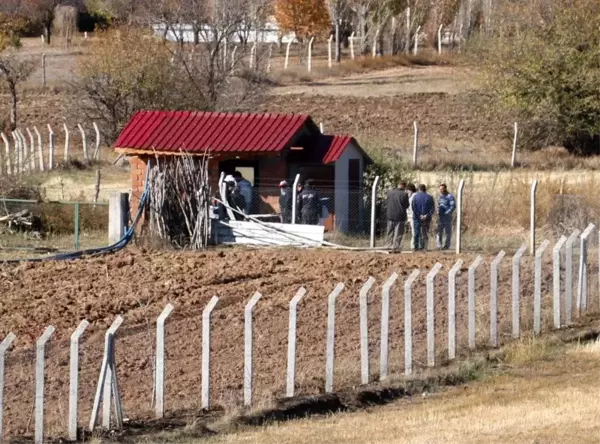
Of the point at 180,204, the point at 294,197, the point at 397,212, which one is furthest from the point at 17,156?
the point at 397,212

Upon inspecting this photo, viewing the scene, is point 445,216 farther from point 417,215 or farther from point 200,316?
point 200,316

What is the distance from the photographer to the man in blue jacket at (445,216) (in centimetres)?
2917

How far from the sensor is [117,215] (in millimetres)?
31062

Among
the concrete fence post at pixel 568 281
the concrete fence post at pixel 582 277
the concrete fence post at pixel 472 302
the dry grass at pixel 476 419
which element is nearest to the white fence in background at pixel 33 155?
the concrete fence post at pixel 582 277

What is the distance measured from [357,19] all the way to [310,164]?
5946 centimetres

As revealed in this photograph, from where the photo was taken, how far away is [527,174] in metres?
41.2

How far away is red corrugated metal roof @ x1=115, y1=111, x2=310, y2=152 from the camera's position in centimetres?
3241

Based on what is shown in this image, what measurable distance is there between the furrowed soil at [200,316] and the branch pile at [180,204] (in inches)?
46.1

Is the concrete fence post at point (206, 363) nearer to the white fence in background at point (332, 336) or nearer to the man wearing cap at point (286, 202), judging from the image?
the white fence in background at point (332, 336)

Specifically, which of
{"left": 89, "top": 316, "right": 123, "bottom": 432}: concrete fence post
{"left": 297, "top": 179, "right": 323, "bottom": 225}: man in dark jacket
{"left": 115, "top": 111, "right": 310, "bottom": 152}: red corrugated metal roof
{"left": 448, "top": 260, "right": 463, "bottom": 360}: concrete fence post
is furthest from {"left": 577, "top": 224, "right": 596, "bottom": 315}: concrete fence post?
{"left": 115, "top": 111, "right": 310, "bottom": 152}: red corrugated metal roof

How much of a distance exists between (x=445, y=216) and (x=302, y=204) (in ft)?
10.9

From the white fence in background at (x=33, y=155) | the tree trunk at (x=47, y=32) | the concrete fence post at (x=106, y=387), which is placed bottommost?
the concrete fence post at (x=106, y=387)

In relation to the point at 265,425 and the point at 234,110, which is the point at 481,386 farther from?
the point at 234,110

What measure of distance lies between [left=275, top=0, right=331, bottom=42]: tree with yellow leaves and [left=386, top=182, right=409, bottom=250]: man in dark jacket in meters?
60.5
